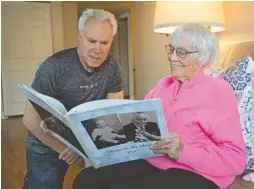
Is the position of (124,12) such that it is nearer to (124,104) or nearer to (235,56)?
(235,56)

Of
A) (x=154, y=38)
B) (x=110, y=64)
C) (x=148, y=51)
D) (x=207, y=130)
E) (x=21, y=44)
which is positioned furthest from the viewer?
(x=21, y=44)

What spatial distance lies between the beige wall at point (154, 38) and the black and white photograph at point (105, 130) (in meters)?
1.19

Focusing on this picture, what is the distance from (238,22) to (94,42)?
1015 mm

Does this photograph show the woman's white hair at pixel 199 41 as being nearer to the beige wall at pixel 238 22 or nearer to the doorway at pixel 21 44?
the beige wall at pixel 238 22

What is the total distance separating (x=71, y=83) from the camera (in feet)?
4.43

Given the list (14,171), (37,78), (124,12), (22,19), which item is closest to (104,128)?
(37,78)

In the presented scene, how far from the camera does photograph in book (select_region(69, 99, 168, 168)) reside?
0.89 m

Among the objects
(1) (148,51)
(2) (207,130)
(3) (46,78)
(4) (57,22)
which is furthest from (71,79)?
(4) (57,22)

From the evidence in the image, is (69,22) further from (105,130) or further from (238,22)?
(105,130)

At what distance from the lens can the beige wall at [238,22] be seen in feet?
5.93

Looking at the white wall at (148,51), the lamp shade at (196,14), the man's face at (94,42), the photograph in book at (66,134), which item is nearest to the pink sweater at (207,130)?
the photograph in book at (66,134)

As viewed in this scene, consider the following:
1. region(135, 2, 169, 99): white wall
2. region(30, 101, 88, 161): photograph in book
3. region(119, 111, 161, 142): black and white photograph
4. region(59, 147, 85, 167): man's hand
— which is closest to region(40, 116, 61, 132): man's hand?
region(30, 101, 88, 161): photograph in book

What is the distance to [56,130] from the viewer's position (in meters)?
1.10

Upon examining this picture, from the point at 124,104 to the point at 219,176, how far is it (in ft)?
1.28
